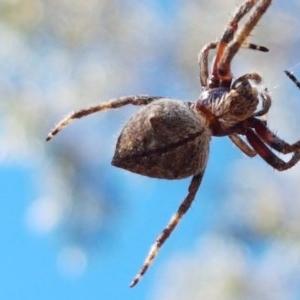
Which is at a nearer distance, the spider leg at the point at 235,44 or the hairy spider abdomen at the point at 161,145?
the hairy spider abdomen at the point at 161,145

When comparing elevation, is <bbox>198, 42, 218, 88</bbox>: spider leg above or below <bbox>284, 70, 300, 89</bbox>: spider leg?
below

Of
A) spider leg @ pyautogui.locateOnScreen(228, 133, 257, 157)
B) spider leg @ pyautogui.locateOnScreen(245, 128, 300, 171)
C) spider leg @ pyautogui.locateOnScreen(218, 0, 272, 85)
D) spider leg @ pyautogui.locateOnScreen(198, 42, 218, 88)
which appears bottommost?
spider leg @ pyautogui.locateOnScreen(228, 133, 257, 157)

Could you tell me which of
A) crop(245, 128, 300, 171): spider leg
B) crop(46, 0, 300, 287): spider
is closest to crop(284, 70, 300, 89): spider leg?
crop(46, 0, 300, 287): spider

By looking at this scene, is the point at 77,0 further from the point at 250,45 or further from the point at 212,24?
the point at 250,45

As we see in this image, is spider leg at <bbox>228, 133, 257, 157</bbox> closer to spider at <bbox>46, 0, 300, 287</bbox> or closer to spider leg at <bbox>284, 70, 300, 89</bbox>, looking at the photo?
spider at <bbox>46, 0, 300, 287</bbox>

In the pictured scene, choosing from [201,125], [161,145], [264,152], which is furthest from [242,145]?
[161,145]

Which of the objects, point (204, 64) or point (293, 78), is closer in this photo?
point (293, 78)

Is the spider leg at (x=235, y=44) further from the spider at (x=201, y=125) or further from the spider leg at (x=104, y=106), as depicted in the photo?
the spider leg at (x=104, y=106)

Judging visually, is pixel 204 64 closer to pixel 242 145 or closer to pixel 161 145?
pixel 242 145

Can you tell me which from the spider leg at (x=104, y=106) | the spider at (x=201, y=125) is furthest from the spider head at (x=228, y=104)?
the spider leg at (x=104, y=106)
